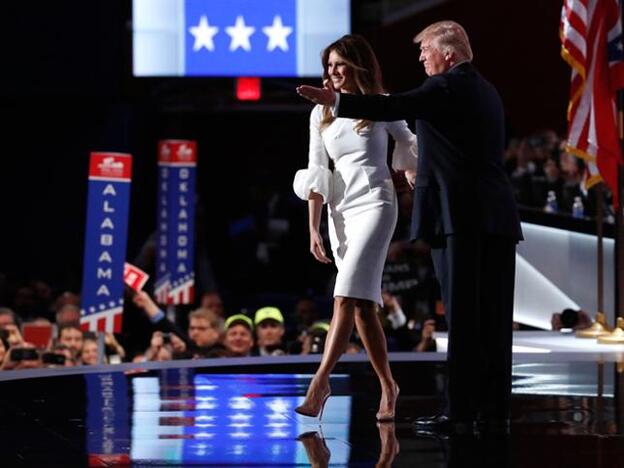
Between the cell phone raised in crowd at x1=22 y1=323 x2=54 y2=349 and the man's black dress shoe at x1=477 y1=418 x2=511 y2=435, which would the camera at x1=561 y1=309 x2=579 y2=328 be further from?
the man's black dress shoe at x1=477 y1=418 x2=511 y2=435

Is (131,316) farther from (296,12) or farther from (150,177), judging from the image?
(150,177)

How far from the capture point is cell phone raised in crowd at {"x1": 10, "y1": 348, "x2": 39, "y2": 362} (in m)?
8.93

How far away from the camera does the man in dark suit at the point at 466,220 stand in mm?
5156

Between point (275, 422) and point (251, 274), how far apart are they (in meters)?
11.8

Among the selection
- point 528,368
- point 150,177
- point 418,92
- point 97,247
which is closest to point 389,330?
point 97,247

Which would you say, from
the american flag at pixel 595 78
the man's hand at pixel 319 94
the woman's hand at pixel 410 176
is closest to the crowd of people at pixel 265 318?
the american flag at pixel 595 78

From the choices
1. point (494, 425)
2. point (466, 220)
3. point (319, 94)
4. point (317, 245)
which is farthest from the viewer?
point (317, 245)

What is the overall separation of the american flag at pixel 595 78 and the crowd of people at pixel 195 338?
1827 mm

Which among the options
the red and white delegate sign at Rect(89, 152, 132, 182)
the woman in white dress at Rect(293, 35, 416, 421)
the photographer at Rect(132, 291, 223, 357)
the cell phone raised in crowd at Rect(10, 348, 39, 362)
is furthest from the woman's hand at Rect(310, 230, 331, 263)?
the red and white delegate sign at Rect(89, 152, 132, 182)

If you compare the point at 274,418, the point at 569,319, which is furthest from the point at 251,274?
the point at 274,418

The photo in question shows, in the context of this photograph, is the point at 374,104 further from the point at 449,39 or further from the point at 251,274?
the point at 251,274

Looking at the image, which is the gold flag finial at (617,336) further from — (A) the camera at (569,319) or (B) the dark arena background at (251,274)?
(A) the camera at (569,319)

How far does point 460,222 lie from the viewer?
5.16m

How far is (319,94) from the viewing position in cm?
496
